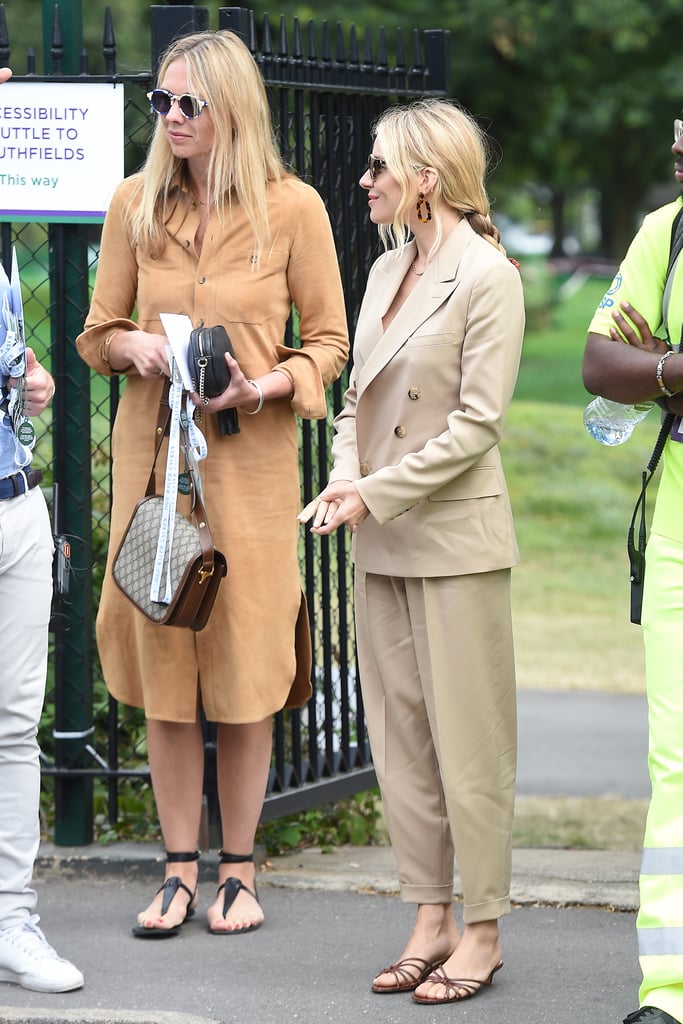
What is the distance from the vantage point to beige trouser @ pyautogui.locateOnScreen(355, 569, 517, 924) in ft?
12.6

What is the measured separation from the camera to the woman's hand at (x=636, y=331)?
348 centimetres

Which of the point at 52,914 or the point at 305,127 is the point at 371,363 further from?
the point at 52,914

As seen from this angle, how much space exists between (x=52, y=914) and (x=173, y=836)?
537 millimetres

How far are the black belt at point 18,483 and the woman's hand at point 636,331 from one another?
1513 mm

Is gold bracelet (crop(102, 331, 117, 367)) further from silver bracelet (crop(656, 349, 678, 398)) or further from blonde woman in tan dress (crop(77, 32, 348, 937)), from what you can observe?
silver bracelet (crop(656, 349, 678, 398))

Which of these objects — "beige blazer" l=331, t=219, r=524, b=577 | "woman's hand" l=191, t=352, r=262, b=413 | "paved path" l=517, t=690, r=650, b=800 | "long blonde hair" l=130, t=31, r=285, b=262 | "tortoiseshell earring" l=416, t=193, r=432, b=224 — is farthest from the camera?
"paved path" l=517, t=690, r=650, b=800

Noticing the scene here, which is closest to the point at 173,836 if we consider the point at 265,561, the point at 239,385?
the point at 265,561

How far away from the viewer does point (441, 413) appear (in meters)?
3.83

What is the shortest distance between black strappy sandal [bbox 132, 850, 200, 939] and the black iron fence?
53 centimetres

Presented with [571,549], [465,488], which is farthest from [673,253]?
[571,549]

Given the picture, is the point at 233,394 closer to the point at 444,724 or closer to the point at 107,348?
the point at 107,348

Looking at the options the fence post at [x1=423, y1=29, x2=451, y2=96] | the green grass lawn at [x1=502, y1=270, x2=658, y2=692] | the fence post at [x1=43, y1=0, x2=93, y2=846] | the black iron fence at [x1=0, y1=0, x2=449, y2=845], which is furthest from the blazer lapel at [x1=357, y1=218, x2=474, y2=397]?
the green grass lawn at [x1=502, y1=270, x2=658, y2=692]

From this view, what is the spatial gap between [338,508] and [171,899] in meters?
1.42

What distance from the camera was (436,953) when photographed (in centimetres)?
402
